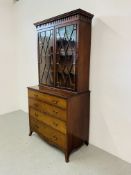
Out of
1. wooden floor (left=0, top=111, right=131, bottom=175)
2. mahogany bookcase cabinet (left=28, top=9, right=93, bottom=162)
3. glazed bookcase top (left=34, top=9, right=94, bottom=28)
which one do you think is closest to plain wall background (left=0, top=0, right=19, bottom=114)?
wooden floor (left=0, top=111, right=131, bottom=175)

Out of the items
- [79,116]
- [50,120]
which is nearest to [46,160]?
[50,120]

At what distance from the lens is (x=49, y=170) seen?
2.01 metres

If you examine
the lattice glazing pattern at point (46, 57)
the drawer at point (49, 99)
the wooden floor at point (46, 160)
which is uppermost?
the lattice glazing pattern at point (46, 57)

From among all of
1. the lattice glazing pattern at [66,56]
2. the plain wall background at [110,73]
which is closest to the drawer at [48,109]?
the lattice glazing pattern at [66,56]

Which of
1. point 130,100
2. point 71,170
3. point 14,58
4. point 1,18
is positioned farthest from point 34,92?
point 1,18

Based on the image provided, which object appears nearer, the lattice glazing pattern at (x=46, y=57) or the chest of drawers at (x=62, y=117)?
the chest of drawers at (x=62, y=117)

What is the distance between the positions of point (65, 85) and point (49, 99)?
31 centimetres

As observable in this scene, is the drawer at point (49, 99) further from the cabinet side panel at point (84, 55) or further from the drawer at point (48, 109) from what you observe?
the cabinet side panel at point (84, 55)

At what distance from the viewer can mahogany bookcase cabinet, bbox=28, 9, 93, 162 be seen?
6.97ft

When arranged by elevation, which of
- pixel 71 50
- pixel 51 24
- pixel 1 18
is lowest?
pixel 71 50

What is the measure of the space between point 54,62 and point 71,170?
1.52m

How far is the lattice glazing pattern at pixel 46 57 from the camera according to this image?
2.54 metres

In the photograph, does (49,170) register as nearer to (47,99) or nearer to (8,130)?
(47,99)

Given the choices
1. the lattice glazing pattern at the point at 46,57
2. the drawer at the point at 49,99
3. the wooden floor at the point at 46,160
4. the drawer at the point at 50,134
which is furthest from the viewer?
the lattice glazing pattern at the point at 46,57
